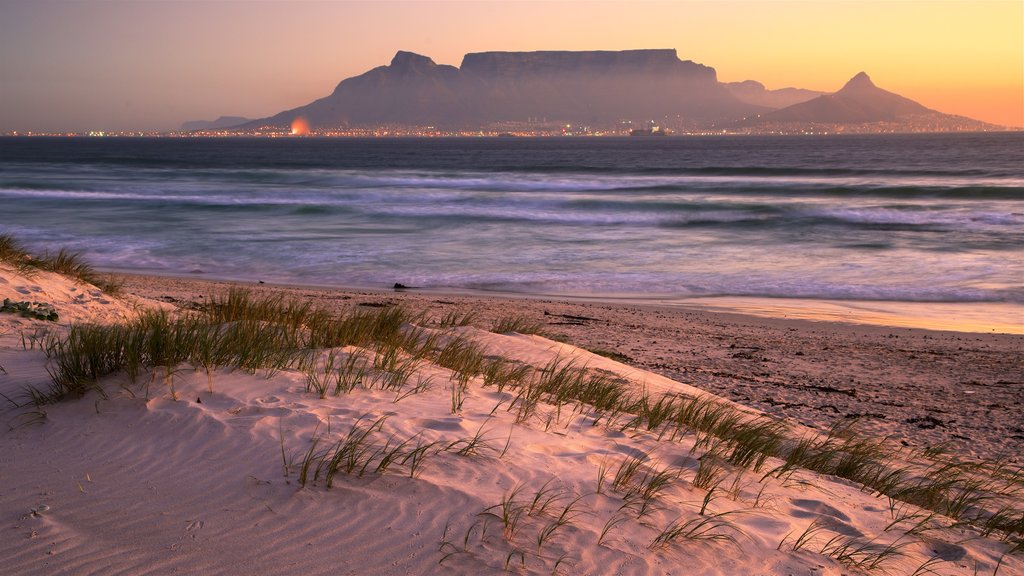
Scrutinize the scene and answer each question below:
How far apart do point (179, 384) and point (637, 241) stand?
19.4 metres

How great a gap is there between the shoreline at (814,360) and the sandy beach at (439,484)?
0.48 metres

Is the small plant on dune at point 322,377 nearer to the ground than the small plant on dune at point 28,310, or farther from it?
nearer to the ground

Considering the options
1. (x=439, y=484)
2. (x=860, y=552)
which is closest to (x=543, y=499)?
(x=439, y=484)

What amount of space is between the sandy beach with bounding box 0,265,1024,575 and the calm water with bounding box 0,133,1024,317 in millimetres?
10116

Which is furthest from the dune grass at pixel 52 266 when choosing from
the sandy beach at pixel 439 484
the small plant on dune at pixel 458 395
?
the small plant on dune at pixel 458 395

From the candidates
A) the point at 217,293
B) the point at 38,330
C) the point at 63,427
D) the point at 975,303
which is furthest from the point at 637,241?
the point at 63,427

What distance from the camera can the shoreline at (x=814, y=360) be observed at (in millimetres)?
6652

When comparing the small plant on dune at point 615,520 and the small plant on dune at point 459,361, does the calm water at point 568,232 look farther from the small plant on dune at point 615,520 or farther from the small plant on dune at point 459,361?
the small plant on dune at point 615,520

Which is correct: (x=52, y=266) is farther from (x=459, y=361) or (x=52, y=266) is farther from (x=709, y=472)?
(x=709, y=472)

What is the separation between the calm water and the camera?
16155 mm

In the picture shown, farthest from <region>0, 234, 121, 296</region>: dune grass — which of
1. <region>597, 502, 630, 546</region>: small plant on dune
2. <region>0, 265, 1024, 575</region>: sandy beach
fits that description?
<region>597, 502, 630, 546</region>: small plant on dune

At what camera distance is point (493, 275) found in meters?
16.7

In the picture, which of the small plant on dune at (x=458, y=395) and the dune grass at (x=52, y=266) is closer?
the small plant on dune at (x=458, y=395)

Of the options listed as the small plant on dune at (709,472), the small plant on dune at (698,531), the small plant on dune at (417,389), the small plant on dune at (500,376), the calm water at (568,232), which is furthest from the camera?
the calm water at (568,232)
